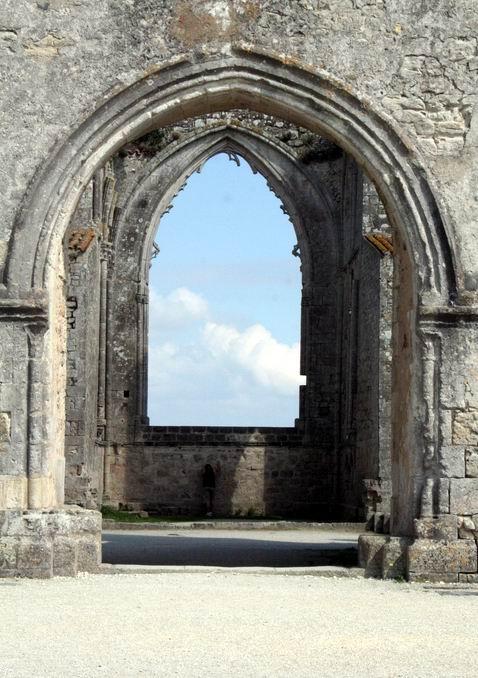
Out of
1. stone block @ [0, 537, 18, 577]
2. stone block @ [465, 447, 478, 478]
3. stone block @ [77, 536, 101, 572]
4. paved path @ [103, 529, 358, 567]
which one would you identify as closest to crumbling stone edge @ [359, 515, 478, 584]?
stone block @ [465, 447, 478, 478]

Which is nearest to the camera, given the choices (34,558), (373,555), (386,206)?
(34,558)

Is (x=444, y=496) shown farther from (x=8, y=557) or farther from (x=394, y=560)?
(x=8, y=557)

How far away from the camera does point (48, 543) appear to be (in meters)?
8.88

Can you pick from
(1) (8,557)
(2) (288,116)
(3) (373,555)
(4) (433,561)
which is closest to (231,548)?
(3) (373,555)

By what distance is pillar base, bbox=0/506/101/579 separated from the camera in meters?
8.84

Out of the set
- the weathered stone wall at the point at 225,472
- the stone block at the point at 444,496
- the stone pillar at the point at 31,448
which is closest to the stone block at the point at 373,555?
the stone block at the point at 444,496

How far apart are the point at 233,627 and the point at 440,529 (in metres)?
2.61

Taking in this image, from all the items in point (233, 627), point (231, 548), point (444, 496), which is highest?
point (444, 496)

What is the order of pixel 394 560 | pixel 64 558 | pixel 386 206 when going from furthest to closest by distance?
pixel 386 206 → pixel 394 560 → pixel 64 558

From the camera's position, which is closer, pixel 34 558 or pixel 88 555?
pixel 34 558

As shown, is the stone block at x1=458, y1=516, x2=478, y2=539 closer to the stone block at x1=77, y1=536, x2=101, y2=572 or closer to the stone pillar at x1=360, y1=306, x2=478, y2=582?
the stone pillar at x1=360, y1=306, x2=478, y2=582

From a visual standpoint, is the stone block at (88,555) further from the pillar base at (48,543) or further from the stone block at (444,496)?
the stone block at (444,496)

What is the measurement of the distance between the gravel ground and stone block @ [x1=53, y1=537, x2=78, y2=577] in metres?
0.22

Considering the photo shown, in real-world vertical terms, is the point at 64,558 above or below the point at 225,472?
below
